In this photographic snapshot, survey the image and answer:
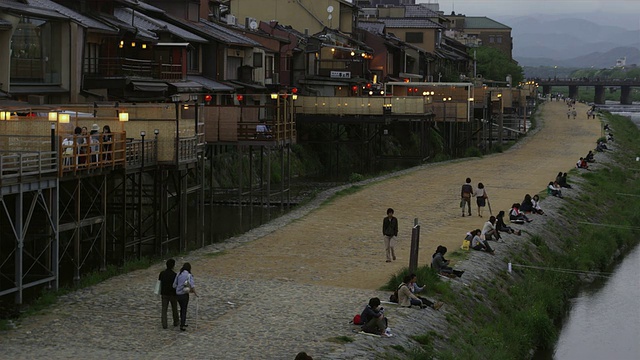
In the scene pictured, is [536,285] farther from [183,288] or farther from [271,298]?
[183,288]

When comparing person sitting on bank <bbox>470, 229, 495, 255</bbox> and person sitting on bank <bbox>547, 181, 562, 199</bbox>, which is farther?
person sitting on bank <bbox>547, 181, 562, 199</bbox>

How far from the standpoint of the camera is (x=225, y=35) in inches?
2375

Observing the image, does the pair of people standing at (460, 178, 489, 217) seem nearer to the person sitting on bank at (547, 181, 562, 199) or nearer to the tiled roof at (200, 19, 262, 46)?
the person sitting on bank at (547, 181, 562, 199)

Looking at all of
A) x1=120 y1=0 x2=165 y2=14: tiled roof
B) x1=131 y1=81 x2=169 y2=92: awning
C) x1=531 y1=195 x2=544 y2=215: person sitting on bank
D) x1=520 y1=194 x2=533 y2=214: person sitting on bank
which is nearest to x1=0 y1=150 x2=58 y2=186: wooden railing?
x1=131 y1=81 x2=169 y2=92: awning

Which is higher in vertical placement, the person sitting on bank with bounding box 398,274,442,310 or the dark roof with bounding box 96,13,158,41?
the dark roof with bounding box 96,13,158,41

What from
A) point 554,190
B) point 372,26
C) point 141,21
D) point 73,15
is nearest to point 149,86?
point 73,15

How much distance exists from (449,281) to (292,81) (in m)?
46.1

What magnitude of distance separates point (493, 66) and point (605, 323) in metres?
111

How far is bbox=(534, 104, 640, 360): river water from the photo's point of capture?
28.1 metres

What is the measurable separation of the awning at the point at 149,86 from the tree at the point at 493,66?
95106 mm

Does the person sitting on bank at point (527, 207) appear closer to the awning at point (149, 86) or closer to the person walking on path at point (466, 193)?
the person walking on path at point (466, 193)

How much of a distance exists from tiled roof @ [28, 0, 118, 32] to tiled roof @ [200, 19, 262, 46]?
13274 mm

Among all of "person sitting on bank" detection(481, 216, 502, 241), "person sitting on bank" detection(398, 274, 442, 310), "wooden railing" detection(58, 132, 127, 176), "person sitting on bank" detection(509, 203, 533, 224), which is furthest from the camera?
"person sitting on bank" detection(509, 203, 533, 224)

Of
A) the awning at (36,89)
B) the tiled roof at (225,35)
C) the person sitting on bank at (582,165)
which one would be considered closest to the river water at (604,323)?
the awning at (36,89)
